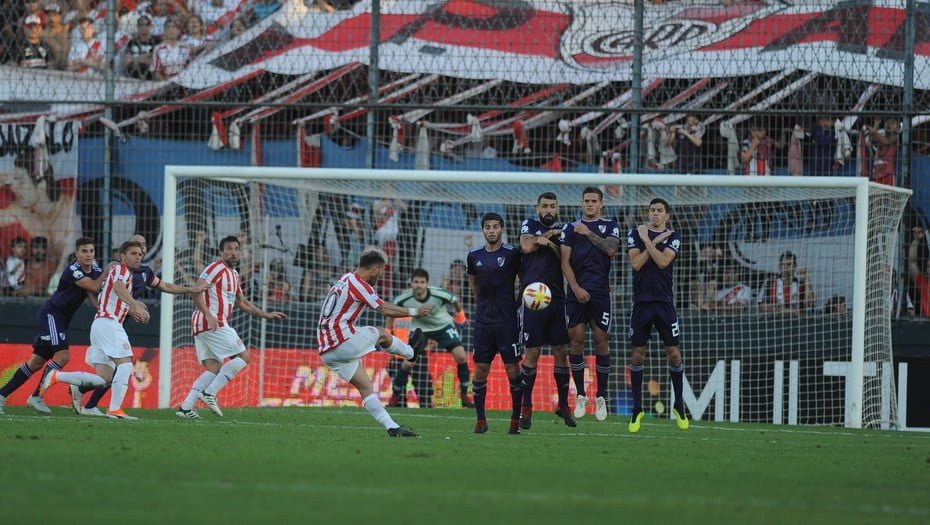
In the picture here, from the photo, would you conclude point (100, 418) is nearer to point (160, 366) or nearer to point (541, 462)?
point (160, 366)

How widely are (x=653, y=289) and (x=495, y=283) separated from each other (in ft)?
6.72

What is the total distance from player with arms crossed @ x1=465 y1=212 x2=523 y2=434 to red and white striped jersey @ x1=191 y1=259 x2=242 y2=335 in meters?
4.11

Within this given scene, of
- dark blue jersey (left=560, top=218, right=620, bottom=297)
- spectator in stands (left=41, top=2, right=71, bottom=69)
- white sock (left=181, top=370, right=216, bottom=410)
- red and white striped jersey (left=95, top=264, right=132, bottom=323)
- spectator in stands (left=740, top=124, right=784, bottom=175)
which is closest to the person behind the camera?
dark blue jersey (left=560, top=218, right=620, bottom=297)

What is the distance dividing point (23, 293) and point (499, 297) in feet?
32.2

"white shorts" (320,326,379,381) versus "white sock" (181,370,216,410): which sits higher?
"white shorts" (320,326,379,381)

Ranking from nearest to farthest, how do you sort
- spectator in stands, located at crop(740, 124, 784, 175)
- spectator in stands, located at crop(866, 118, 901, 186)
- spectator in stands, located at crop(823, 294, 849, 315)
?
1. spectator in stands, located at crop(823, 294, 849, 315)
2. spectator in stands, located at crop(866, 118, 901, 186)
3. spectator in stands, located at crop(740, 124, 784, 175)

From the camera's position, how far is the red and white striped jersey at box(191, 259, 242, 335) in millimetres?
14992

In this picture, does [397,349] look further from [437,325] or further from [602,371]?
[437,325]

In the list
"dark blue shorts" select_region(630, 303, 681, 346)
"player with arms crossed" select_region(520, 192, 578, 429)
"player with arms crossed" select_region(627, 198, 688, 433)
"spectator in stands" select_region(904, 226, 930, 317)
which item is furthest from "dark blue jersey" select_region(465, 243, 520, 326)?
"spectator in stands" select_region(904, 226, 930, 317)

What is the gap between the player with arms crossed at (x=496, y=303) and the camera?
11797mm

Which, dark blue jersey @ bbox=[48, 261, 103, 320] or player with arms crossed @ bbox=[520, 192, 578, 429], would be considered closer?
player with arms crossed @ bbox=[520, 192, 578, 429]

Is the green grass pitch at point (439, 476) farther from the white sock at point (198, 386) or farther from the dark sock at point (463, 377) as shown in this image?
the dark sock at point (463, 377)

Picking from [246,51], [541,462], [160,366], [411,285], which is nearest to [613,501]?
[541,462]

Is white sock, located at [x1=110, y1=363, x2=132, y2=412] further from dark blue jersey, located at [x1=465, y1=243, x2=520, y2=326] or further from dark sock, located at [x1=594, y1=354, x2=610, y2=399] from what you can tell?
dark sock, located at [x1=594, y1=354, x2=610, y2=399]
